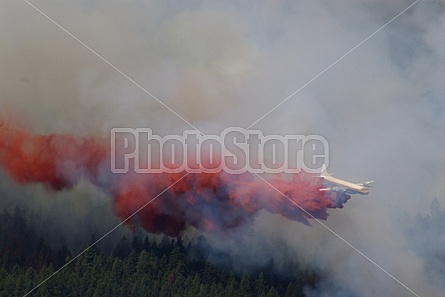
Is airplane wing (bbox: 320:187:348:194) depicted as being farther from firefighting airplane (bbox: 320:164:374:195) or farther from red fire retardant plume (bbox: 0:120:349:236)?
red fire retardant plume (bbox: 0:120:349:236)

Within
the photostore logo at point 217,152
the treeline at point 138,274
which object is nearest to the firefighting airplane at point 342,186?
the photostore logo at point 217,152

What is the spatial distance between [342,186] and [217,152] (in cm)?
642

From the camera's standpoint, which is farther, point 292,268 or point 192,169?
point 292,268

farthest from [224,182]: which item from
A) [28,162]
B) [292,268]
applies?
[28,162]

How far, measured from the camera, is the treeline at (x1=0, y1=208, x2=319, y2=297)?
135ft

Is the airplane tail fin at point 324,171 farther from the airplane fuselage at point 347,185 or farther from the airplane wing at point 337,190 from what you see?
the airplane wing at point 337,190

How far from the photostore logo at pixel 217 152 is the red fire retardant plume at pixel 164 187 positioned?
1.42 feet

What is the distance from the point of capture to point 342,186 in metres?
37.8

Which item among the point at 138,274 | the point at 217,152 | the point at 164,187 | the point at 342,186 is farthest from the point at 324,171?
the point at 138,274

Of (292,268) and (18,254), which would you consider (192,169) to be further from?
(18,254)

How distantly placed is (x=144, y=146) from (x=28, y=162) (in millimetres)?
6181

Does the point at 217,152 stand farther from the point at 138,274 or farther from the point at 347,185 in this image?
the point at 138,274

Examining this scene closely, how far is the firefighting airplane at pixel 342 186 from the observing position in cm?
3766

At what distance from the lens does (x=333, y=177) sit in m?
38.5
